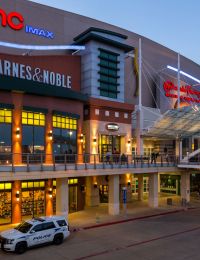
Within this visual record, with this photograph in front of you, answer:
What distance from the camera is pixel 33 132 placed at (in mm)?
29594

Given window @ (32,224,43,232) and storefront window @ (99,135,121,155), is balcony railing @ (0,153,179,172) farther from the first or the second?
window @ (32,224,43,232)

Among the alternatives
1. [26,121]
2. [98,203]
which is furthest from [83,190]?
[26,121]

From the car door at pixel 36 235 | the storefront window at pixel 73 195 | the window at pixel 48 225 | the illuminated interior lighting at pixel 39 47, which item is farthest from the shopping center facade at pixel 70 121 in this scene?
the car door at pixel 36 235

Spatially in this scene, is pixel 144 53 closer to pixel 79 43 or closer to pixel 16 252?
pixel 79 43

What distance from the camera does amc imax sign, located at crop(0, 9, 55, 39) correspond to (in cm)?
3831

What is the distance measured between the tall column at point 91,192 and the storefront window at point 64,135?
16.2ft

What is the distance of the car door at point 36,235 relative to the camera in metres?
20.4

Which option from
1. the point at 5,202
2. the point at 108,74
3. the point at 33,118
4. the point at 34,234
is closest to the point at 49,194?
the point at 5,202

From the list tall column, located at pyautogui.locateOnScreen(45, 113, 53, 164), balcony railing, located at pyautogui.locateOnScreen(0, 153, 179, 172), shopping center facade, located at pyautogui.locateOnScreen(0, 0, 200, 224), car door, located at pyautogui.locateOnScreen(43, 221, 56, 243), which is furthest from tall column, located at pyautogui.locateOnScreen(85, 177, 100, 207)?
car door, located at pyautogui.locateOnScreen(43, 221, 56, 243)

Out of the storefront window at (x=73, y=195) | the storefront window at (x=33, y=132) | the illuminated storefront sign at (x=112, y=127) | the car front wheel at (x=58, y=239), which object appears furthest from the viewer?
the illuminated storefront sign at (x=112, y=127)

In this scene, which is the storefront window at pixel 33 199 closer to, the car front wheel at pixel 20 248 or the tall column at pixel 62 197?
the tall column at pixel 62 197

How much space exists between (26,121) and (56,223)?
10.7 meters

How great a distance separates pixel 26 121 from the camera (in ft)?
95.7

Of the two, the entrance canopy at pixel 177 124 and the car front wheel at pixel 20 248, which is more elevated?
the entrance canopy at pixel 177 124
